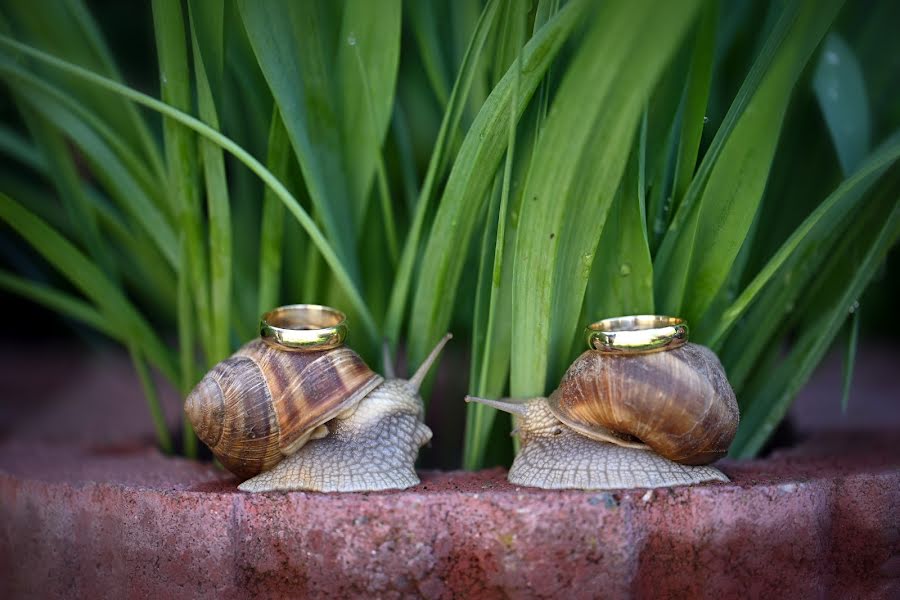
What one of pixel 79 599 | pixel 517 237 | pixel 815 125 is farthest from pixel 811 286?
pixel 79 599

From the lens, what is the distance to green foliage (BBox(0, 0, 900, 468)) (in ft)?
4.26

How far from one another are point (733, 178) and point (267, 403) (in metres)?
0.87

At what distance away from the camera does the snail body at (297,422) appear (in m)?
1.35

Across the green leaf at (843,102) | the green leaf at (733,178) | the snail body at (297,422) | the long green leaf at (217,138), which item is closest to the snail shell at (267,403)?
the snail body at (297,422)

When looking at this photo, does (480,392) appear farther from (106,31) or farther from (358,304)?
(106,31)

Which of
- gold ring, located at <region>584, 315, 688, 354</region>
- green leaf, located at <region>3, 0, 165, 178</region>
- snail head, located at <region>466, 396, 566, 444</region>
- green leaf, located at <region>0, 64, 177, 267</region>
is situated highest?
green leaf, located at <region>3, 0, 165, 178</region>

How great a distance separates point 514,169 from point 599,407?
1.41 ft

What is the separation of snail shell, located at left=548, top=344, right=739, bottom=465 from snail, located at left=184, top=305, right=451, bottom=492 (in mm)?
327

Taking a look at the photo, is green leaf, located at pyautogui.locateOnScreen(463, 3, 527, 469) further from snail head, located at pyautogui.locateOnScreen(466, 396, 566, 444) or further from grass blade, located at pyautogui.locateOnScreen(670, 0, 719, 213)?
grass blade, located at pyautogui.locateOnScreen(670, 0, 719, 213)

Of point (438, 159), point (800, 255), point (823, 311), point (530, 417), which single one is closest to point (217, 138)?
point (438, 159)

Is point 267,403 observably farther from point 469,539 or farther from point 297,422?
point 469,539

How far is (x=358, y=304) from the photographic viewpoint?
4.98 ft

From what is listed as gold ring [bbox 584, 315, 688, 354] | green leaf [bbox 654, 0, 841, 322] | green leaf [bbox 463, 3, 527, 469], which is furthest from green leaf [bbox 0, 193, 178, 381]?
green leaf [bbox 654, 0, 841, 322]

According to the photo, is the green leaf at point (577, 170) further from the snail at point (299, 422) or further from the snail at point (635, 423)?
the snail at point (299, 422)
